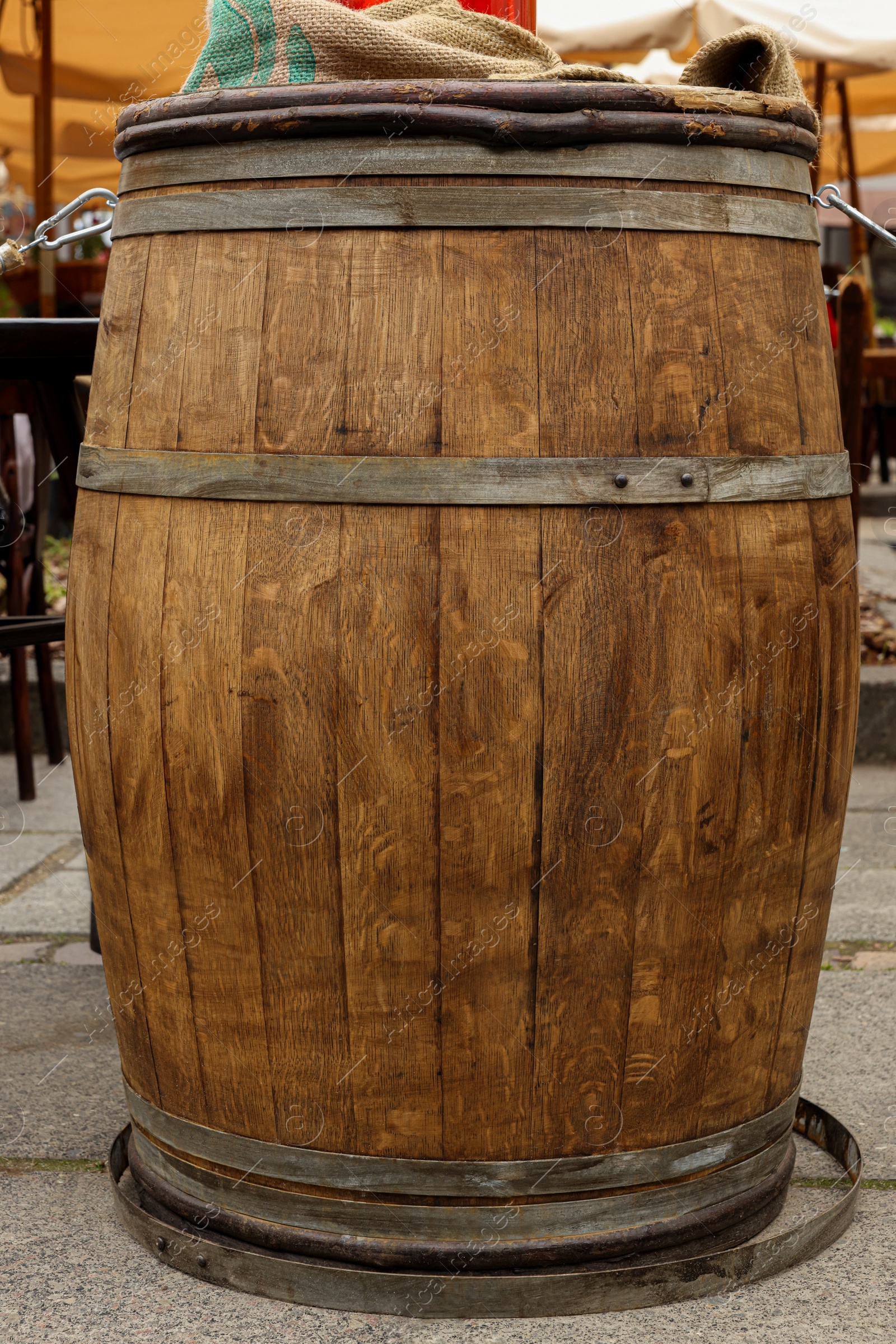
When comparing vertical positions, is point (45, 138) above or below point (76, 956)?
above

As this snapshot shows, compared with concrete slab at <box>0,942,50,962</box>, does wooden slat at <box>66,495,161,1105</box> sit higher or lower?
higher

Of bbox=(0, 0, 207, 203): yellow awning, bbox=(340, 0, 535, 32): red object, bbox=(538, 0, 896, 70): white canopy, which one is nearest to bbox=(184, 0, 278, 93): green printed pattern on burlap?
bbox=(340, 0, 535, 32): red object

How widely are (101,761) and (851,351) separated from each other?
2.44m

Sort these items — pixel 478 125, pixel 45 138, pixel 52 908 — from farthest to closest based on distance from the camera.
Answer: pixel 45 138
pixel 52 908
pixel 478 125

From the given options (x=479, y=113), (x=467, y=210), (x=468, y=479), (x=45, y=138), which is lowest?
(x=468, y=479)

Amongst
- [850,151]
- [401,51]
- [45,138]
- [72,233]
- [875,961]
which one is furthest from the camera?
[850,151]

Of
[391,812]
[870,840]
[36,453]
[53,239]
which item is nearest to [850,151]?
[870,840]

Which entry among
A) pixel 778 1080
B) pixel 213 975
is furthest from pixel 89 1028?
pixel 778 1080

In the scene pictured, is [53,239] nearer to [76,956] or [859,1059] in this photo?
[76,956]

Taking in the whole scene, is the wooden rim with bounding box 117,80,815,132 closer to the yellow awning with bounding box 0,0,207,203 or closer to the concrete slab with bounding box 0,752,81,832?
the concrete slab with bounding box 0,752,81,832

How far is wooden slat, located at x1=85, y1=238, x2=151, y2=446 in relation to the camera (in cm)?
186

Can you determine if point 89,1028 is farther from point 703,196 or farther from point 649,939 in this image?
point 703,196

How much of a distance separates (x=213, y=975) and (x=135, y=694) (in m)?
0.38

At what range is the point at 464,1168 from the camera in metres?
1.79
